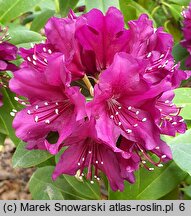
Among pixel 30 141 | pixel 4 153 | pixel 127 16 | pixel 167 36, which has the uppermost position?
pixel 167 36

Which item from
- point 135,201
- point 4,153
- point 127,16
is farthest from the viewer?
point 4,153

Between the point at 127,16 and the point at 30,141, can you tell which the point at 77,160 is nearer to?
the point at 30,141

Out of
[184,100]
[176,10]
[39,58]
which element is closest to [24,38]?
[39,58]

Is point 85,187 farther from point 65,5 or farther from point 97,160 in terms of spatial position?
point 65,5

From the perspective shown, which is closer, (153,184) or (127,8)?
(153,184)

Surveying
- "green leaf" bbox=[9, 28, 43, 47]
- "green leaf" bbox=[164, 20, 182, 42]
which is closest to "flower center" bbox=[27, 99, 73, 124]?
"green leaf" bbox=[9, 28, 43, 47]

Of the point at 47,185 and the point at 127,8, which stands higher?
the point at 127,8

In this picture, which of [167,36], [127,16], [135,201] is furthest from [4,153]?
[167,36]

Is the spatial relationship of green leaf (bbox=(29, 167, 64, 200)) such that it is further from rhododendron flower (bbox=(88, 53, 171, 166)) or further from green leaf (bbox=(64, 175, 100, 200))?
rhododendron flower (bbox=(88, 53, 171, 166))
